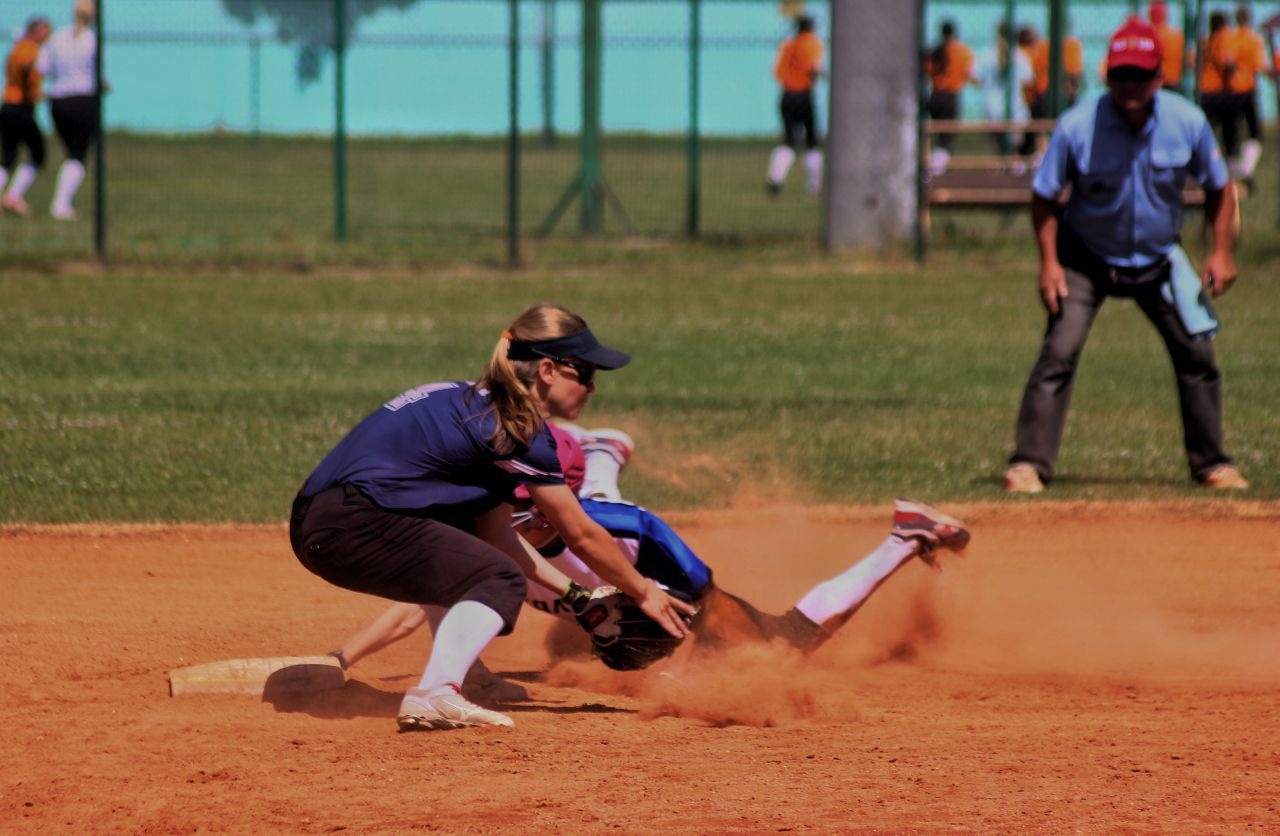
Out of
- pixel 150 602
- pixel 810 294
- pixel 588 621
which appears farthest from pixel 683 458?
pixel 810 294

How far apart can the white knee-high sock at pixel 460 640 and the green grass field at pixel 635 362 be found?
11.1ft

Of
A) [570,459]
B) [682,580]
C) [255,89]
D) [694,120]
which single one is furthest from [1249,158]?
[682,580]

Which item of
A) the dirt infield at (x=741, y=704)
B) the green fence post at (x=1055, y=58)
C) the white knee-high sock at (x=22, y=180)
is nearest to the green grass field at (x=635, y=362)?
the dirt infield at (x=741, y=704)

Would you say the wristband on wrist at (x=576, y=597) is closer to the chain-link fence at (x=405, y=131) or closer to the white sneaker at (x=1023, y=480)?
the white sneaker at (x=1023, y=480)

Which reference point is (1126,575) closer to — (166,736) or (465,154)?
(166,736)

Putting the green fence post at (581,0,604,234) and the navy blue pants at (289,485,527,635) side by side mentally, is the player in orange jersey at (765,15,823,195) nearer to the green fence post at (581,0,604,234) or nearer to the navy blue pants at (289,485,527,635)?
the green fence post at (581,0,604,234)

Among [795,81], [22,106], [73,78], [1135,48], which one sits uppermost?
[795,81]

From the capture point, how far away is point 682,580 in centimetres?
600

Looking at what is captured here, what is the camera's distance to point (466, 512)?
18.4ft

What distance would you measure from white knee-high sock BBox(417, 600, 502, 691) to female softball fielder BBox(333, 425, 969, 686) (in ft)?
1.60

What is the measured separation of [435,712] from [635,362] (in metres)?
7.43

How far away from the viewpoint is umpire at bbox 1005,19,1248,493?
8.60m

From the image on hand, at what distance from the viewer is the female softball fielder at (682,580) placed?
19.7ft

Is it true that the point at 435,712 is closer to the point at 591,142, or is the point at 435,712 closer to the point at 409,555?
the point at 409,555
